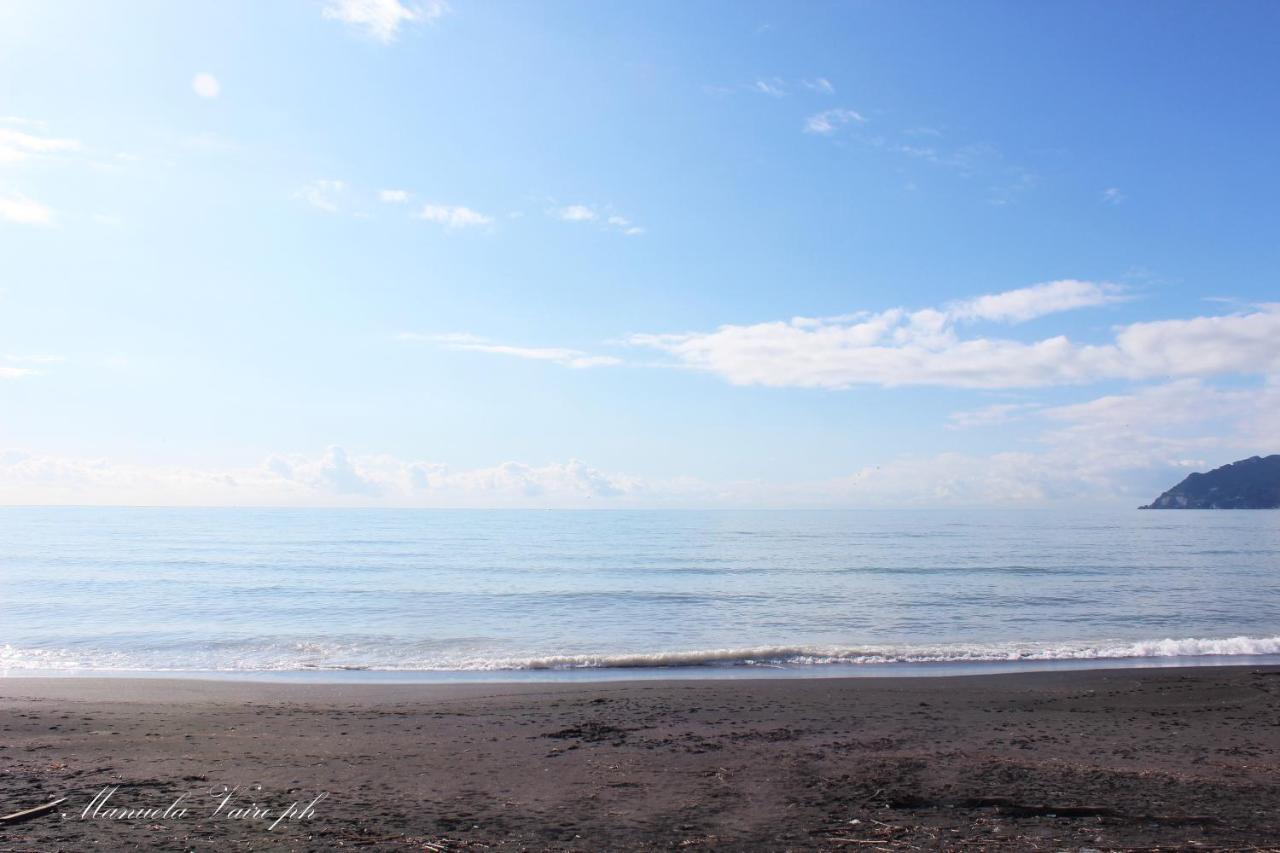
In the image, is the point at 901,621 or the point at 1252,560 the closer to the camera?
the point at 901,621

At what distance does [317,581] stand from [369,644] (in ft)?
56.8

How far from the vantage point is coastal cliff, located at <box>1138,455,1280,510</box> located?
183500mm

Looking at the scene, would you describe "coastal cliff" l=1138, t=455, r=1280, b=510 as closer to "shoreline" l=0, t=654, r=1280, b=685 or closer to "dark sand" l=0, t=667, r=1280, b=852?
"shoreline" l=0, t=654, r=1280, b=685

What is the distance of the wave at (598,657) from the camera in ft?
55.8

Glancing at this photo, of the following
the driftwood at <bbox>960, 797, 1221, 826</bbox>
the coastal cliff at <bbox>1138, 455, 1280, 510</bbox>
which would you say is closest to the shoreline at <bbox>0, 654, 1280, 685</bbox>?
the driftwood at <bbox>960, 797, 1221, 826</bbox>

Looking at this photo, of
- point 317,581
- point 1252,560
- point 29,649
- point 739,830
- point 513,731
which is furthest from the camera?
point 1252,560

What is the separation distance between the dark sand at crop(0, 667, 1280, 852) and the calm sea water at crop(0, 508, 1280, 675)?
4170 millimetres

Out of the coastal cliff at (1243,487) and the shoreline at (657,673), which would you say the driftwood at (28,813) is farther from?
the coastal cliff at (1243,487)

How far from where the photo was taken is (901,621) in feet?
76.2

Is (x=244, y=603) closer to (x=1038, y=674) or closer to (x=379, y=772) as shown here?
(x=379, y=772)

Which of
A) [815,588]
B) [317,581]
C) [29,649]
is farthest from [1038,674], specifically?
[317,581]

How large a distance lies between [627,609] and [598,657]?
30.2ft

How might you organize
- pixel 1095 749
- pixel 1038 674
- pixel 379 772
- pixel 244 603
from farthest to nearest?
1. pixel 244 603
2. pixel 1038 674
3. pixel 1095 749
4. pixel 379 772

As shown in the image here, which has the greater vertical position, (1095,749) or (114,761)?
(114,761)
